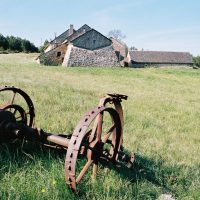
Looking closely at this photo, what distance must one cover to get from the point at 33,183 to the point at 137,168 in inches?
62.2

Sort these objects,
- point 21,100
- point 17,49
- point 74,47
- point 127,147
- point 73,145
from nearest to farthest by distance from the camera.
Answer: point 73,145
point 127,147
point 21,100
point 74,47
point 17,49

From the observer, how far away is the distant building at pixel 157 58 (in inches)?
2625

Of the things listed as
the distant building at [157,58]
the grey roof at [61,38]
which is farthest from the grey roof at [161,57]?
the grey roof at [61,38]

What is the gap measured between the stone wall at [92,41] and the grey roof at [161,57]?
60.6ft

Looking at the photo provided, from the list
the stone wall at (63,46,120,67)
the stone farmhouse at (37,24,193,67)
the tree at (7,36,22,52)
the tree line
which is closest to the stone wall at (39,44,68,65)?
the stone farmhouse at (37,24,193,67)

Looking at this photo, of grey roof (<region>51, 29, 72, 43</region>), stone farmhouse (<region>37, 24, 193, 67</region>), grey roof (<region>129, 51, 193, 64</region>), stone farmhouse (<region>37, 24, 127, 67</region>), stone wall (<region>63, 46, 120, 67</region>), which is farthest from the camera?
grey roof (<region>129, 51, 193, 64</region>)

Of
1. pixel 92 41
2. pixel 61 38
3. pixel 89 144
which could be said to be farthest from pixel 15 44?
pixel 89 144

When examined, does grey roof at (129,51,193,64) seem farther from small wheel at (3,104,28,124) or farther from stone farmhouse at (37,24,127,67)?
small wheel at (3,104,28,124)

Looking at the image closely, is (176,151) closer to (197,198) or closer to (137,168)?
(137,168)

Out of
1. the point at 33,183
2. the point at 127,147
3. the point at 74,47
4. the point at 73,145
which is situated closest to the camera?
the point at 73,145

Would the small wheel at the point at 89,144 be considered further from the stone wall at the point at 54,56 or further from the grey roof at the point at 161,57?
the grey roof at the point at 161,57

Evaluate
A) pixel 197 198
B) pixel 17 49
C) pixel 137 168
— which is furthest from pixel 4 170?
pixel 17 49

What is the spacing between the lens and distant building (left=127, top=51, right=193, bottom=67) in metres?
66.7

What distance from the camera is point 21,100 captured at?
955 cm
